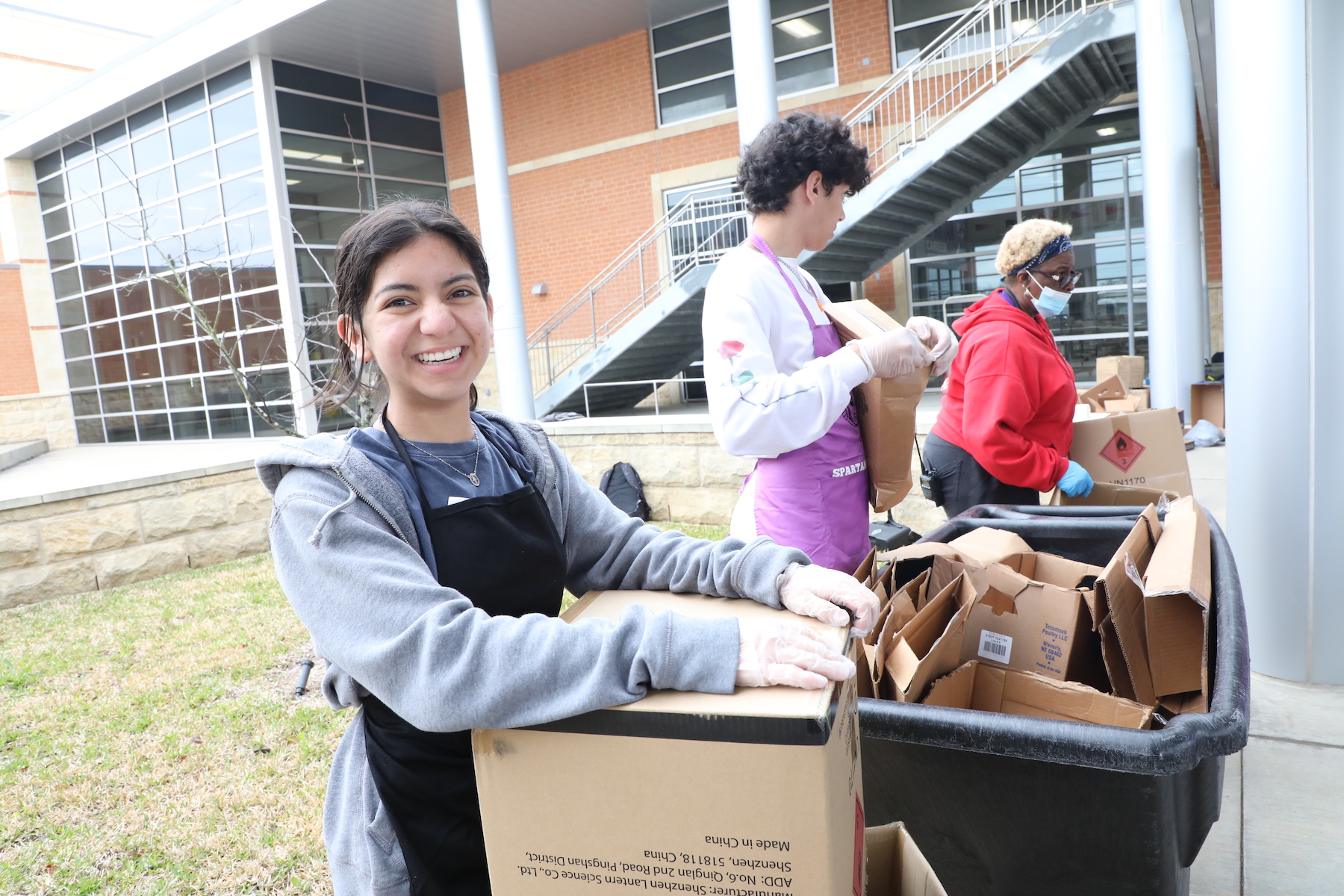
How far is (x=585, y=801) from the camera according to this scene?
97 cm

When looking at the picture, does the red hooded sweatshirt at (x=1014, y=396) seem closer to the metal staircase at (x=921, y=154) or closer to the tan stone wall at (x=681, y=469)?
the tan stone wall at (x=681, y=469)

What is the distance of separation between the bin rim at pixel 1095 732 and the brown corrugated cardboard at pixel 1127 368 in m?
8.56

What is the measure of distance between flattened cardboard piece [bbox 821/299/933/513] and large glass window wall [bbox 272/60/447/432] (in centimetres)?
1205

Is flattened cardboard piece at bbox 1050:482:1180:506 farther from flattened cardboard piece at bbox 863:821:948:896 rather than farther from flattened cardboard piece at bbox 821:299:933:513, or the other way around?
flattened cardboard piece at bbox 863:821:948:896

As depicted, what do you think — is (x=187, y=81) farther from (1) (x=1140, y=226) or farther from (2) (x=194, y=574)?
(1) (x=1140, y=226)

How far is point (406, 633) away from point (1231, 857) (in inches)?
91.6

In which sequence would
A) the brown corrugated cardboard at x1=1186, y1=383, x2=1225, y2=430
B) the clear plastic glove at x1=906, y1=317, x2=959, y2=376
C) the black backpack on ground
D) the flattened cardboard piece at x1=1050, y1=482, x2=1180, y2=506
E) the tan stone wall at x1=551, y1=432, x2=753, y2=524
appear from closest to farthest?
the clear plastic glove at x1=906, y1=317, x2=959, y2=376 → the flattened cardboard piece at x1=1050, y1=482, x2=1180, y2=506 → the tan stone wall at x1=551, y1=432, x2=753, y2=524 → the black backpack on ground → the brown corrugated cardboard at x1=1186, y1=383, x2=1225, y2=430

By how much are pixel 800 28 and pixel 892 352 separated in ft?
39.5

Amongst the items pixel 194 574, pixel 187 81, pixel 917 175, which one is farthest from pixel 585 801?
pixel 187 81

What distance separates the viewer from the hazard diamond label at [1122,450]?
119 inches

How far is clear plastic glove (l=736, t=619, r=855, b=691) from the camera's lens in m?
0.95

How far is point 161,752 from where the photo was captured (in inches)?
139

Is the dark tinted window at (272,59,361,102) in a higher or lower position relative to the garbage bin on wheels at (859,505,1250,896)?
higher

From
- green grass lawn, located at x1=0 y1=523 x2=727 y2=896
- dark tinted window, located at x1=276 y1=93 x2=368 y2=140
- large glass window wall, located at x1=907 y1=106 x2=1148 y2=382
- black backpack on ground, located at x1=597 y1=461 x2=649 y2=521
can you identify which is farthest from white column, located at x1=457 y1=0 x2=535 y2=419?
large glass window wall, located at x1=907 y1=106 x2=1148 y2=382
